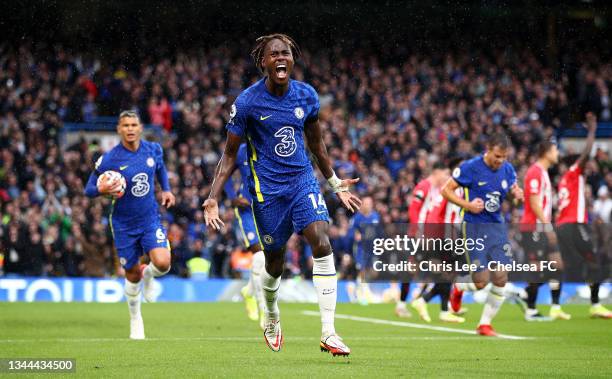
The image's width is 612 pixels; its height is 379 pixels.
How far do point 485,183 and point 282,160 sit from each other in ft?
15.9

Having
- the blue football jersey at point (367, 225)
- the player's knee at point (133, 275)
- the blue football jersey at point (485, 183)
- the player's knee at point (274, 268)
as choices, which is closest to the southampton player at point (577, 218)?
the blue football jersey at point (485, 183)

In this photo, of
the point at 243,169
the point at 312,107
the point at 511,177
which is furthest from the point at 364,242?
the point at 312,107

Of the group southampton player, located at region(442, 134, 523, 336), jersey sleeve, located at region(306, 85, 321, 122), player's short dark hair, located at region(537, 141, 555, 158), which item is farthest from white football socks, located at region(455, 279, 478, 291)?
jersey sleeve, located at region(306, 85, 321, 122)

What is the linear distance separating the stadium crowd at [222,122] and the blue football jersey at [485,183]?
36.1 feet

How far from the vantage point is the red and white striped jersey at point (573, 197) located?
16.7 metres

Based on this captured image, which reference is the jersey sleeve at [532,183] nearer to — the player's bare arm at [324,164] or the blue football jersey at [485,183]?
the blue football jersey at [485,183]

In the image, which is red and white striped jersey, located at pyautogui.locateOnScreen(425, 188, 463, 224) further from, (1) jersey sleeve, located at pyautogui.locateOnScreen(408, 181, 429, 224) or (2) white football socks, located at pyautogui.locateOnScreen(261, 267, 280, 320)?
(2) white football socks, located at pyautogui.locateOnScreen(261, 267, 280, 320)

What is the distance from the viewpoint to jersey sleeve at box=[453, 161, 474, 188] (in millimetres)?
13031

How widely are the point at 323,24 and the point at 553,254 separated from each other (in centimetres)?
2318

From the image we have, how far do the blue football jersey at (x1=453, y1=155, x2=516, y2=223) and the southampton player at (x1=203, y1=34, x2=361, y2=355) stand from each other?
14.1 feet

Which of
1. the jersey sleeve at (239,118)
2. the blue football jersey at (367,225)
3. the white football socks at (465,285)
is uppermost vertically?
the jersey sleeve at (239,118)

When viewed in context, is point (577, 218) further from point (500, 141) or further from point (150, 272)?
point (150, 272)

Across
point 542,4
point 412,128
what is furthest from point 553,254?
point 542,4

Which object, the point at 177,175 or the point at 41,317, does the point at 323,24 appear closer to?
the point at 177,175
